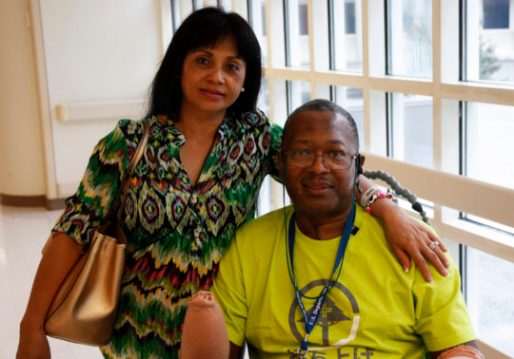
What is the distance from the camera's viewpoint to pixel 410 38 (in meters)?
4.23

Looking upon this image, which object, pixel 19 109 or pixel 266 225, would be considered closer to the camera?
pixel 266 225

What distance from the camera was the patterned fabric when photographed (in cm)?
203

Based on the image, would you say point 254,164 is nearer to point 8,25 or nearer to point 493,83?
point 493,83

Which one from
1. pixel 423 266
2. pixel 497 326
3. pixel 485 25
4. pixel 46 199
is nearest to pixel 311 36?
pixel 485 25

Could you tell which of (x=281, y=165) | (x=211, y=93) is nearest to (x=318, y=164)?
(x=281, y=165)

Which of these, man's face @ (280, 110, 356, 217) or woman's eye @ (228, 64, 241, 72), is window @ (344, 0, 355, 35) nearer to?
woman's eye @ (228, 64, 241, 72)

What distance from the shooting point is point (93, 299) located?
206 centimetres

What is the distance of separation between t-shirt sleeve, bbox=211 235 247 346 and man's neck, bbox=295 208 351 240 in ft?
0.65

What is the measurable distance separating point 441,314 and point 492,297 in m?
2.10

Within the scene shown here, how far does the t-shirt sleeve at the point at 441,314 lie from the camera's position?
1.83 meters

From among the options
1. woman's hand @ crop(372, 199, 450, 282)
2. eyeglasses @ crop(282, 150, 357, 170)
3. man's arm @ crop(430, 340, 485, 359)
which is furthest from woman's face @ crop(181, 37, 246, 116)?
man's arm @ crop(430, 340, 485, 359)

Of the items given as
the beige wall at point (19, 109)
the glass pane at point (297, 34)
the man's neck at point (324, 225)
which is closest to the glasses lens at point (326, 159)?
the man's neck at point (324, 225)

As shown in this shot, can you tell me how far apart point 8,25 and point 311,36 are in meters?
3.61

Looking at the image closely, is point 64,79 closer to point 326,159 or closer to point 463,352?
point 326,159
